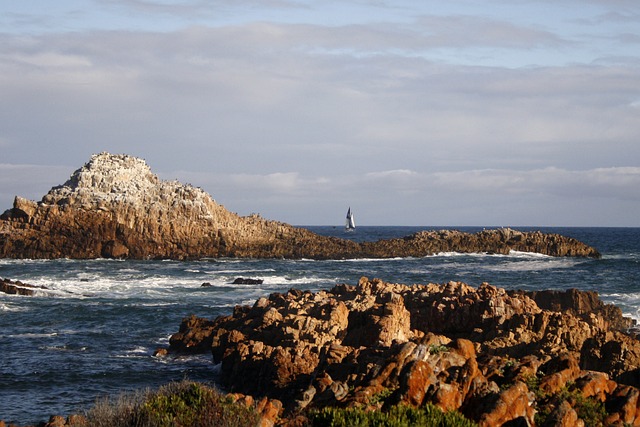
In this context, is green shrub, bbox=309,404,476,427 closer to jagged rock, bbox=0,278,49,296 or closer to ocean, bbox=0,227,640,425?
ocean, bbox=0,227,640,425

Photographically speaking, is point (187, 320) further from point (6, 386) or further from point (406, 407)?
point (406, 407)

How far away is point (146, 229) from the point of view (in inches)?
3125

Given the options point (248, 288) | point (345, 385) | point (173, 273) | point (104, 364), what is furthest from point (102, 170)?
point (345, 385)

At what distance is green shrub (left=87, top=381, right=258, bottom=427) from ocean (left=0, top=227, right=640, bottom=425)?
20.4 feet

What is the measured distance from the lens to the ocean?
25094 millimetres

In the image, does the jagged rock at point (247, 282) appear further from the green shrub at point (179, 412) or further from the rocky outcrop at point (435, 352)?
the green shrub at point (179, 412)

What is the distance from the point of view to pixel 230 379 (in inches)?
927

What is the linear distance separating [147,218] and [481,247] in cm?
3750

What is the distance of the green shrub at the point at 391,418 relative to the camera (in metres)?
13.6

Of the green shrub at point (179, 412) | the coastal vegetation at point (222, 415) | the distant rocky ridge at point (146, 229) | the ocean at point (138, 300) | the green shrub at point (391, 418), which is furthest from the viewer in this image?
A: the distant rocky ridge at point (146, 229)

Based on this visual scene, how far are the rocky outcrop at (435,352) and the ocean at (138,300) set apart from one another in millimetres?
2739

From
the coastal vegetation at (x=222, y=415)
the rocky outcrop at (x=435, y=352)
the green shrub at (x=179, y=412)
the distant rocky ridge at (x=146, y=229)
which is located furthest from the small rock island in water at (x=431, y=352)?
the distant rocky ridge at (x=146, y=229)

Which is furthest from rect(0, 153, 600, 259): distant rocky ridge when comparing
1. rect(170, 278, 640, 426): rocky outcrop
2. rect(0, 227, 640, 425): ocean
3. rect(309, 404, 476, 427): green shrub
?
rect(309, 404, 476, 427): green shrub

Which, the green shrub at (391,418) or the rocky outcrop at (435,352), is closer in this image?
the green shrub at (391,418)
